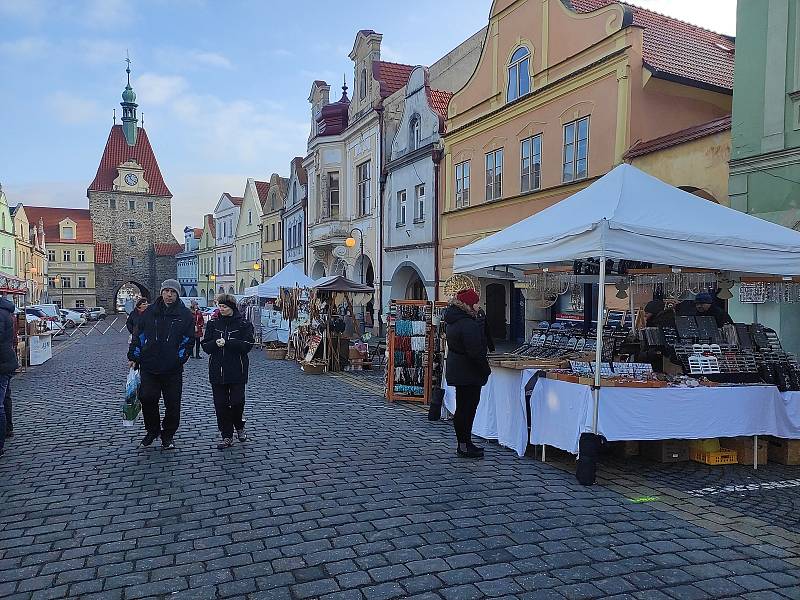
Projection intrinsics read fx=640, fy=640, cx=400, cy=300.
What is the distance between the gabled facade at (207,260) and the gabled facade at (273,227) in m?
20.0

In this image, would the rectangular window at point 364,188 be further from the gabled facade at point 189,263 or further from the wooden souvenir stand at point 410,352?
the gabled facade at point 189,263

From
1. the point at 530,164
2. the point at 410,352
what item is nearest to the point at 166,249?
the point at 530,164

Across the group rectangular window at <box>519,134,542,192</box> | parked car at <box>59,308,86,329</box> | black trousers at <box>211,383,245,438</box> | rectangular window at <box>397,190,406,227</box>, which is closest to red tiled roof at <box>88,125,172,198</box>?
parked car at <box>59,308,86,329</box>

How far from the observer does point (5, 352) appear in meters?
6.75

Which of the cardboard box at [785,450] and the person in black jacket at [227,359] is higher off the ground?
the person in black jacket at [227,359]

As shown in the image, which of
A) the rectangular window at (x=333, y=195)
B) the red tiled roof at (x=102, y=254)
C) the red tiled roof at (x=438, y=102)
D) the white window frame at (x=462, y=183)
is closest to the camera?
the white window frame at (x=462, y=183)

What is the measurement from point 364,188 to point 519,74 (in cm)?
1169

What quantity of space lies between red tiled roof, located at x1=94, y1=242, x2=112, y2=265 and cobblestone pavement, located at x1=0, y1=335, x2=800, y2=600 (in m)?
68.8

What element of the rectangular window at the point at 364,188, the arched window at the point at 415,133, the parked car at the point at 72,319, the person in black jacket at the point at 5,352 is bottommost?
the parked car at the point at 72,319

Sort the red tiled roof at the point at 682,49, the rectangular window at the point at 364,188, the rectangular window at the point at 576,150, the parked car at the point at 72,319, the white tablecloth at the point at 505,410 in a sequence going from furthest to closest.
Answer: the parked car at the point at 72,319, the rectangular window at the point at 364,188, the rectangular window at the point at 576,150, the red tiled roof at the point at 682,49, the white tablecloth at the point at 505,410

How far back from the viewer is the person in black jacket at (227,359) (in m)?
7.12

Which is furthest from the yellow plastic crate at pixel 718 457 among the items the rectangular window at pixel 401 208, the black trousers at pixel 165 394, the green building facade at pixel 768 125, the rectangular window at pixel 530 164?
the rectangular window at pixel 401 208

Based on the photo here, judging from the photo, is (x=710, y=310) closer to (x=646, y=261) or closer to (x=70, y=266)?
(x=646, y=261)

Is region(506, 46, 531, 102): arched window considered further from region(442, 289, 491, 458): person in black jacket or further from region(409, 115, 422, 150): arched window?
region(442, 289, 491, 458): person in black jacket
